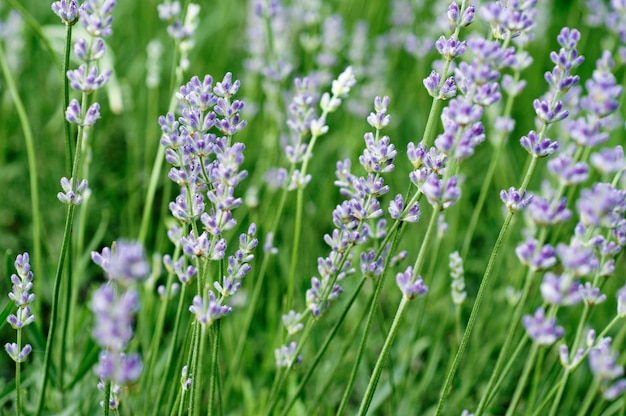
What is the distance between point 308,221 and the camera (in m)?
2.12

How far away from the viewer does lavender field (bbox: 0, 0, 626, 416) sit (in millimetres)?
952

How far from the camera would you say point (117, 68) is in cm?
293

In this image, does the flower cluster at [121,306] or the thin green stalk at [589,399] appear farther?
the thin green stalk at [589,399]

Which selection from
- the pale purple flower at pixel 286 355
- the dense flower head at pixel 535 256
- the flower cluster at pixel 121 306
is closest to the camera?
the flower cluster at pixel 121 306

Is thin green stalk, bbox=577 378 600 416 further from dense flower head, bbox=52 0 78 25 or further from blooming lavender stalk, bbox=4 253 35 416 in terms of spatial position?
dense flower head, bbox=52 0 78 25

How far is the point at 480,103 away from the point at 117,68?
2.32 metres

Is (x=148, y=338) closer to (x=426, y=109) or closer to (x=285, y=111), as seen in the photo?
(x=285, y=111)

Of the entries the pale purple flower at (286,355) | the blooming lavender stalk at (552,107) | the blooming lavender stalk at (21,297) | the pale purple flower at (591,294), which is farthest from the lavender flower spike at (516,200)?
the blooming lavender stalk at (21,297)

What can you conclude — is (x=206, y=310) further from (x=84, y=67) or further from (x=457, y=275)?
(x=457, y=275)

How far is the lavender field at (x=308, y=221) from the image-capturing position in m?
0.95

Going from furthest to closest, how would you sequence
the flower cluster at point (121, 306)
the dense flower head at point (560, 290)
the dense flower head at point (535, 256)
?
the dense flower head at point (535, 256) < the dense flower head at point (560, 290) < the flower cluster at point (121, 306)

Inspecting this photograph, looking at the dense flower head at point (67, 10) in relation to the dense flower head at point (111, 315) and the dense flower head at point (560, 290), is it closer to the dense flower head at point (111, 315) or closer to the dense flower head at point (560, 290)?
the dense flower head at point (111, 315)

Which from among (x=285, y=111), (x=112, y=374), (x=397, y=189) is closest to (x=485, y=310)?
(x=397, y=189)

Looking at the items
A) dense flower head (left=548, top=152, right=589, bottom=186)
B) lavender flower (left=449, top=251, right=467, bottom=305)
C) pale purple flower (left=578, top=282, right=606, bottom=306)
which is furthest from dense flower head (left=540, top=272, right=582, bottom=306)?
lavender flower (left=449, top=251, right=467, bottom=305)
